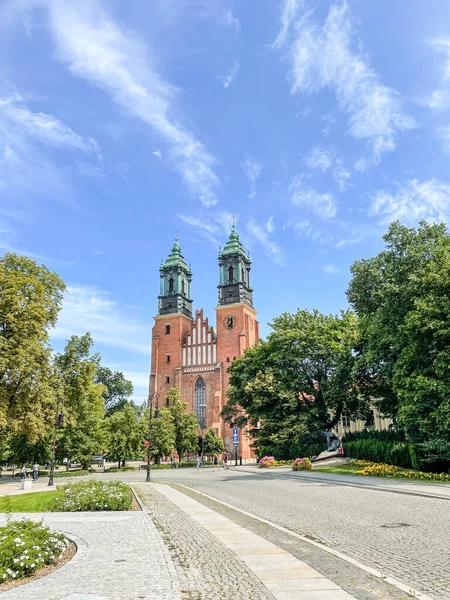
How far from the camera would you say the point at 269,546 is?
25.3 feet

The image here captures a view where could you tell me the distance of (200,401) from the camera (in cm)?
6575

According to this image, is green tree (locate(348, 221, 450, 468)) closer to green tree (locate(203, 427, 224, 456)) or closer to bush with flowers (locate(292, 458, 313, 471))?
bush with flowers (locate(292, 458, 313, 471))

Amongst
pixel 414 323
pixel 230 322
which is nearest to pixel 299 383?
pixel 414 323

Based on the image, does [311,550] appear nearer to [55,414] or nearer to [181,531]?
[181,531]

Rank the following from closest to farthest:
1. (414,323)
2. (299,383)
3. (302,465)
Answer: (414,323)
(302,465)
(299,383)

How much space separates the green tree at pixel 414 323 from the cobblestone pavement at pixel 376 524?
5666 mm

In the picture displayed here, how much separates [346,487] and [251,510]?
7.21 meters

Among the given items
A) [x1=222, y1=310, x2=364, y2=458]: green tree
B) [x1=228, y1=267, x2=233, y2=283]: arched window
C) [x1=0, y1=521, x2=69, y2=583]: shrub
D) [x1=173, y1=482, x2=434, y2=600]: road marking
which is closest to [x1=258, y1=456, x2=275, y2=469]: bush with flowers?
[x1=222, y1=310, x2=364, y2=458]: green tree

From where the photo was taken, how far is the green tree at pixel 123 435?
47.1 m

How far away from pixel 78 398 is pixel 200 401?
30.8 meters

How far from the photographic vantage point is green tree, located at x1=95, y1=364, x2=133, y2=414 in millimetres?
84750

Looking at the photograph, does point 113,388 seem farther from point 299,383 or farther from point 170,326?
point 299,383

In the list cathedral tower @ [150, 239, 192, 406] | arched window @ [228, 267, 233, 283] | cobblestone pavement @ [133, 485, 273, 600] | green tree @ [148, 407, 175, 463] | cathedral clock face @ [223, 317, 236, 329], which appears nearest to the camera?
cobblestone pavement @ [133, 485, 273, 600]

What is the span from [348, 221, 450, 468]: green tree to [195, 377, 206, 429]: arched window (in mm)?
39630
